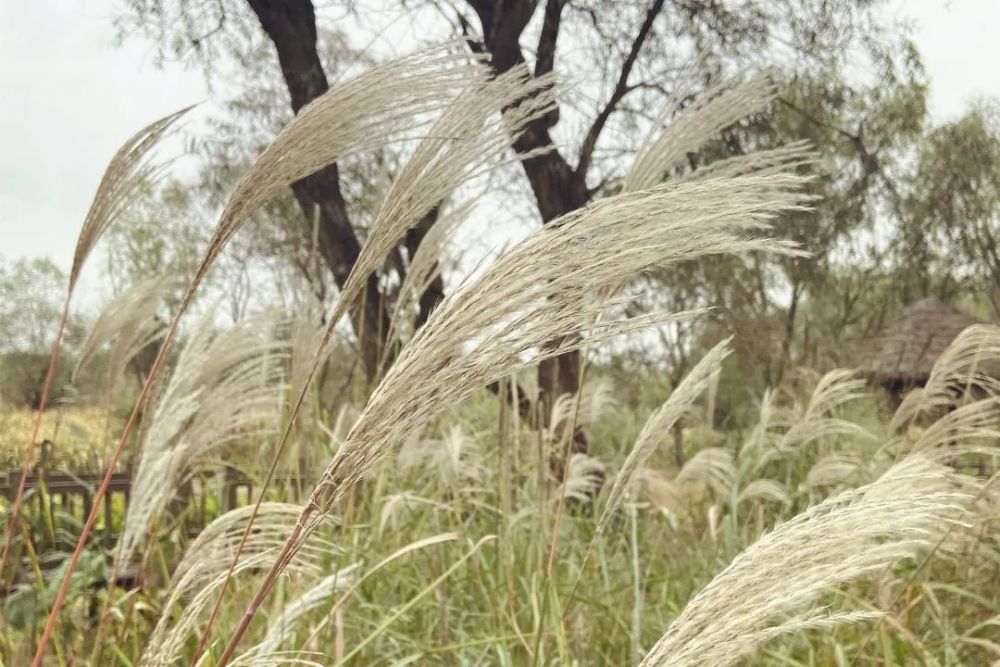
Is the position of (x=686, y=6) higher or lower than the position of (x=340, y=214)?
higher

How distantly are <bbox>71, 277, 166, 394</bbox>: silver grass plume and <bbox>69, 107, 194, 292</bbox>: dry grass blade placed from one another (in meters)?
0.91

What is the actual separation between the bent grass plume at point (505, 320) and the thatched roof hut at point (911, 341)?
1068cm

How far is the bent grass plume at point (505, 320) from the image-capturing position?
0.71m

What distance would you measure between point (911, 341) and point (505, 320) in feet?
38.5

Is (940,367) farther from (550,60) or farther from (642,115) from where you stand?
(642,115)

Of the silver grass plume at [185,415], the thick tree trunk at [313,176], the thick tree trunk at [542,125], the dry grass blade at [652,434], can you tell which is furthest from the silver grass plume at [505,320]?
the thick tree trunk at [542,125]

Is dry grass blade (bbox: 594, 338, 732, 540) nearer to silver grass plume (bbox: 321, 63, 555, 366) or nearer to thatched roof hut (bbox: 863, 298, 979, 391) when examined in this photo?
silver grass plume (bbox: 321, 63, 555, 366)

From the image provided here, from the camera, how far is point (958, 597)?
2494 millimetres

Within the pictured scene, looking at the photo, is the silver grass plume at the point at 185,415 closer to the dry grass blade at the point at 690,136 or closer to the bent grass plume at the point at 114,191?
the bent grass plume at the point at 114,191

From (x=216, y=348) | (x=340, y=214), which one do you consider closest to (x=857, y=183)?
(x=340, y=214)

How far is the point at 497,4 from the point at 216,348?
22.8 ft

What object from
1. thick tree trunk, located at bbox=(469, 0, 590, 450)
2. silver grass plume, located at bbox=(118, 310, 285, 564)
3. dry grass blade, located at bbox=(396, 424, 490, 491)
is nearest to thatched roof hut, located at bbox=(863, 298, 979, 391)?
thick tree trunk, located at bbox=(469, 0, 590, 450)

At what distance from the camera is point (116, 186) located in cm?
122

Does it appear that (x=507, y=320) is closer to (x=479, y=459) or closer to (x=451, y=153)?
(x=451, y=153)
